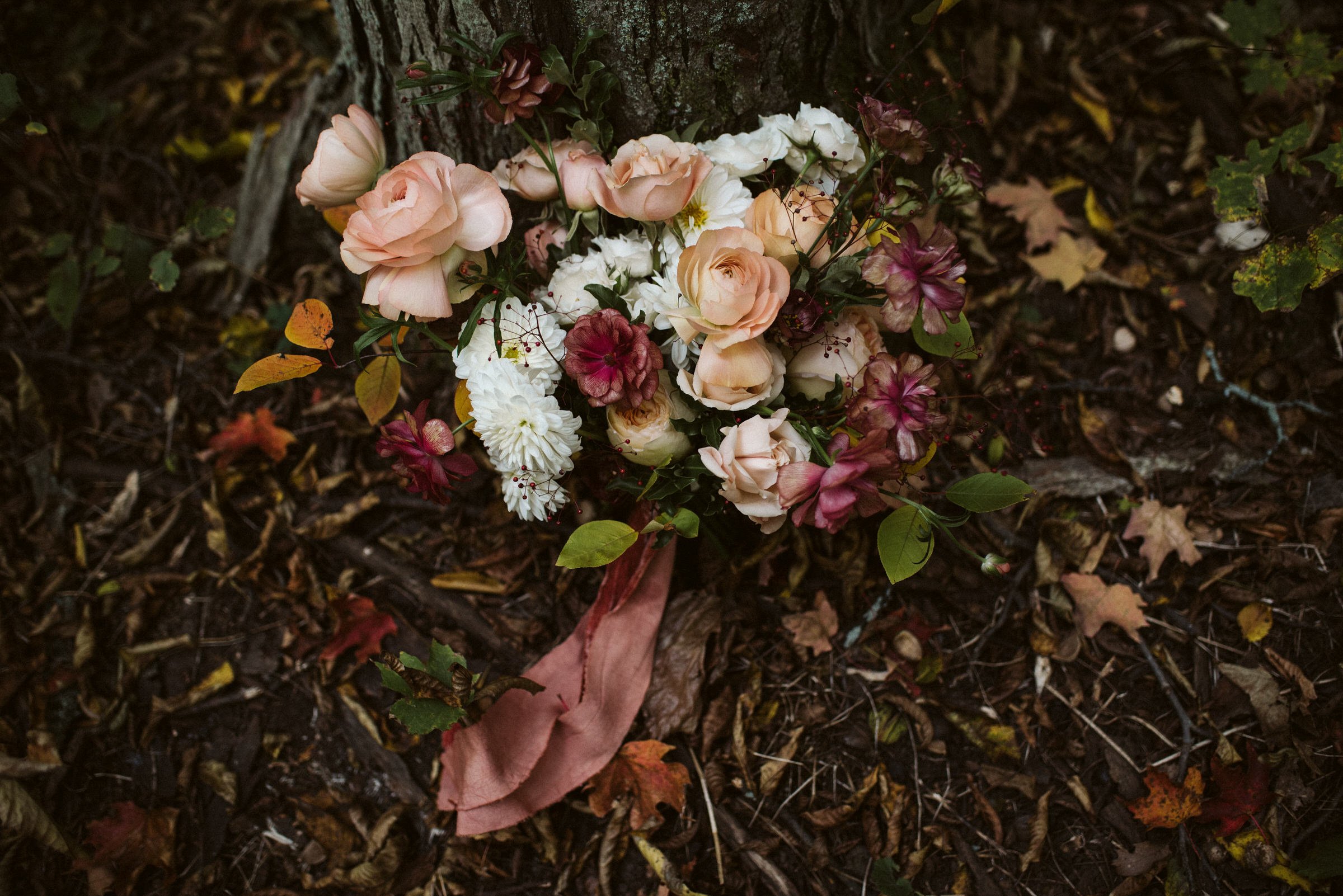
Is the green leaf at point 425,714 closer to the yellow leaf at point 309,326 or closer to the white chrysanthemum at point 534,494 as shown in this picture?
the white chrysanthemum at point 534,494

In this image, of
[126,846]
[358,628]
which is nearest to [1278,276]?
[358,628]

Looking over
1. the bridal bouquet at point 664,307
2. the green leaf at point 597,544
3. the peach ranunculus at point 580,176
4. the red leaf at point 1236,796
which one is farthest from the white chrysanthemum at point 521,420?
the red leaf at point 1236,796

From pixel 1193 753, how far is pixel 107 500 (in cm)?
262

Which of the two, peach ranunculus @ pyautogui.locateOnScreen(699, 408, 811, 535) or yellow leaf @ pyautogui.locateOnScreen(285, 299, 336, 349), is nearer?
peach ranunculus @ pyautogui.locateOnScreen(699, 408, 811, 535)

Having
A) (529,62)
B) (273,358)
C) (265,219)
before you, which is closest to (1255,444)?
(529,62)

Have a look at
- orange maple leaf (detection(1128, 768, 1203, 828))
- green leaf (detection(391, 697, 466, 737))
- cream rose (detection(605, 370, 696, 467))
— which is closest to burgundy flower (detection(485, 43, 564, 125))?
cream rose (detection(605, 370, 696, 467))

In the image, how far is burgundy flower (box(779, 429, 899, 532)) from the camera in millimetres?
1188

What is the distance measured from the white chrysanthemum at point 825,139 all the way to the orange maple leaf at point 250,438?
4.70 ft

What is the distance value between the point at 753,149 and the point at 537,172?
0.40m

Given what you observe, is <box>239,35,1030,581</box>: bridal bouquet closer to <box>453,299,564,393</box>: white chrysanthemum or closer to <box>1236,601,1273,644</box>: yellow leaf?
<box>453,299,564,393</box>: white chrysanthemum

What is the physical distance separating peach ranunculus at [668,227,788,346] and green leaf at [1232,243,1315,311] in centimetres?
115

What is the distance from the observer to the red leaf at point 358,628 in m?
1.82

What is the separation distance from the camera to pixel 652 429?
1368 millimetres

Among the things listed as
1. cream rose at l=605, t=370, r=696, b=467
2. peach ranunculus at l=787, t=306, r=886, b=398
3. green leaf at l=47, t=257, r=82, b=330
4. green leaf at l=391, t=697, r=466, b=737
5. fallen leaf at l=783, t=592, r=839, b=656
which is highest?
peach ranunculus at l=787, t=306, r=886, b=398
